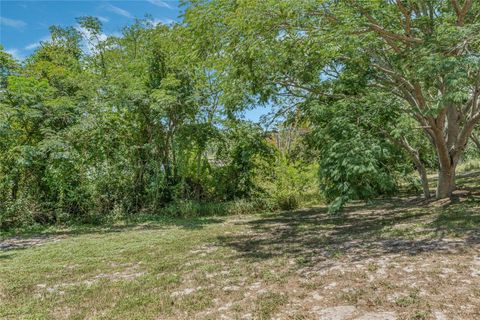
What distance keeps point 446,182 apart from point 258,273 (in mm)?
7270

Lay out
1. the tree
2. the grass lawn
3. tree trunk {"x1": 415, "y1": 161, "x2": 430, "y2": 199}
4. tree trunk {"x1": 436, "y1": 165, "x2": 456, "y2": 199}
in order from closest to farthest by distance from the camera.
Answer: the grass lawn
the tree
tree trunk {"x1": 436, "y1": 165, "x2": 456, "y2": 199}
tree trunk {"x1": 415, "y1": 161, "x2": 430, "y2": 199}

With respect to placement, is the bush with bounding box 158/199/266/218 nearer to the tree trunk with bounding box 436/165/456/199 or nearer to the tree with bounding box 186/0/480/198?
the tree with bounding box 186/0/480/198

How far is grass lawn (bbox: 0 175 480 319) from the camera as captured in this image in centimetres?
296

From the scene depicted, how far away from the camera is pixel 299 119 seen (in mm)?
10227

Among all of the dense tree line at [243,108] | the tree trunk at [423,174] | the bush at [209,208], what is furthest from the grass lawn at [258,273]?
the bush at [209,208]

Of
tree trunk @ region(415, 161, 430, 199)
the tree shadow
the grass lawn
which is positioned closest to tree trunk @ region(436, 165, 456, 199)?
tree trunk @ region(415, 161, 430, 199)

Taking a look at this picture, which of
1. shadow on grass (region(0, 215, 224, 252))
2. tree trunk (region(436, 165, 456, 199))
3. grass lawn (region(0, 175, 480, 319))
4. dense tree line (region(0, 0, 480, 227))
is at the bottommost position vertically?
grass lawn (region(0, 175, 480, 319))

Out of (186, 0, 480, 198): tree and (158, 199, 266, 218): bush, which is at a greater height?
(186, 0, 480, 198): tree

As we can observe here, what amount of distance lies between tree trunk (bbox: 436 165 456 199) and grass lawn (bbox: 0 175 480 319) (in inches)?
74.1

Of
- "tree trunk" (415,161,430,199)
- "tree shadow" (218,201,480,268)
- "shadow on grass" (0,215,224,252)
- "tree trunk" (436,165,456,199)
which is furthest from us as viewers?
"tree trunk" (415,161,430,199)

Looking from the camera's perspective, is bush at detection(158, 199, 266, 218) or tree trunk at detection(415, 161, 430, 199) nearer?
tree trunk at detection(415, 161, 430, 199)

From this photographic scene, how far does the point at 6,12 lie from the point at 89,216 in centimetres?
542

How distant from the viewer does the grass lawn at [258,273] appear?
9.70 feet

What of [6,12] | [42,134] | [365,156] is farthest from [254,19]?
[42,134]
